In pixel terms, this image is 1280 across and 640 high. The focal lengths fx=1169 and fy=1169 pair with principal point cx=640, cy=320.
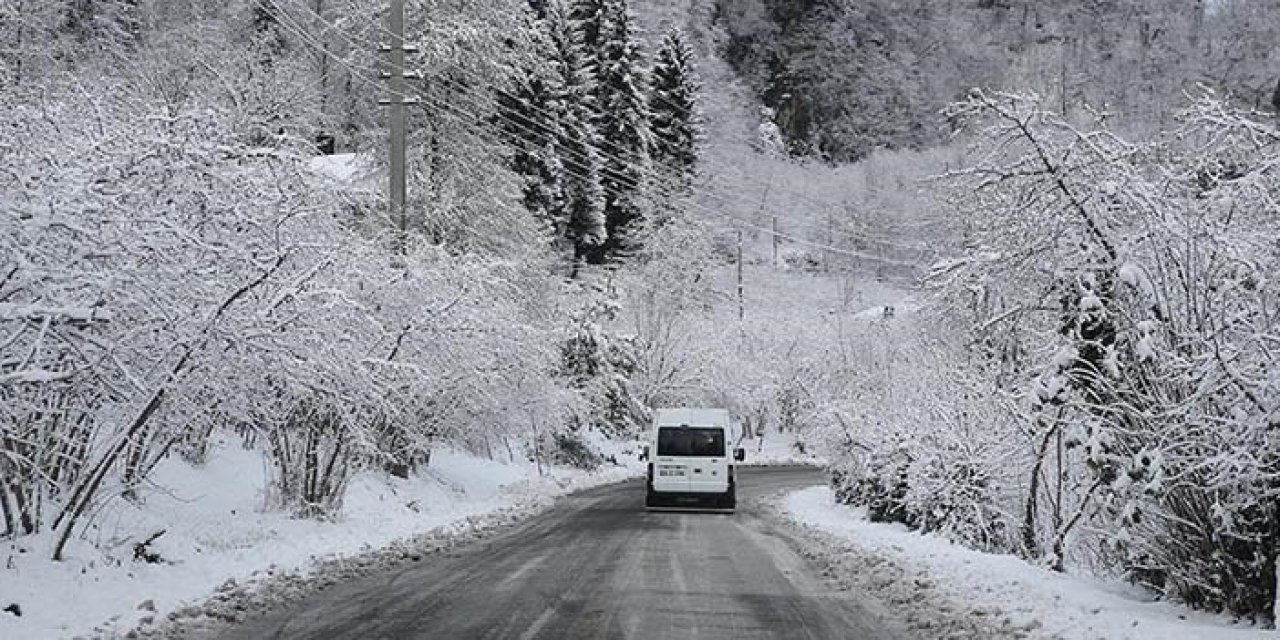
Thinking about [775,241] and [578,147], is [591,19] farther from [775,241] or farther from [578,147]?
[775,241]

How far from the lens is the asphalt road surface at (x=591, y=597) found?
373 inches

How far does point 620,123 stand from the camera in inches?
2778

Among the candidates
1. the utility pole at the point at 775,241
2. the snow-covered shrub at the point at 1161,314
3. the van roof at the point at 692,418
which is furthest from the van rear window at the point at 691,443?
the utility pole at the point at 775,241

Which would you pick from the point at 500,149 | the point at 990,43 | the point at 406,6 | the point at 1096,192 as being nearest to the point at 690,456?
the point at 500,149

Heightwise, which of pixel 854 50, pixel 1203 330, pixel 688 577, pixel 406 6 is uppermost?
pixel 854 50

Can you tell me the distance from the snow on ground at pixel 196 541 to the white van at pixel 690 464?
11.1 feet

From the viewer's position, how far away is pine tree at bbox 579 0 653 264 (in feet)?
231

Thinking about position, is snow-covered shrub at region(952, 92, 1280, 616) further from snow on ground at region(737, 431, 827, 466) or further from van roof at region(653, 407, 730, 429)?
snow on ground at region(737, 431, 827, 466)

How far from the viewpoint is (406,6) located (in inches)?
1220

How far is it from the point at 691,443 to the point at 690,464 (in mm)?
503

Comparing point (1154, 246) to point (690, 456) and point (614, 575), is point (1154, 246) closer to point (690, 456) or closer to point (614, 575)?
point (614, 575)

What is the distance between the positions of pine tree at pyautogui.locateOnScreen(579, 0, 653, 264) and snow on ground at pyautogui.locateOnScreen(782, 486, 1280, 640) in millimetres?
55581

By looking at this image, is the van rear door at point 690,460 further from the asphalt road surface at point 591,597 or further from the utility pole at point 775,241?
the utility pole at point 775,241

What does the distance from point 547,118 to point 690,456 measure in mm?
31751
